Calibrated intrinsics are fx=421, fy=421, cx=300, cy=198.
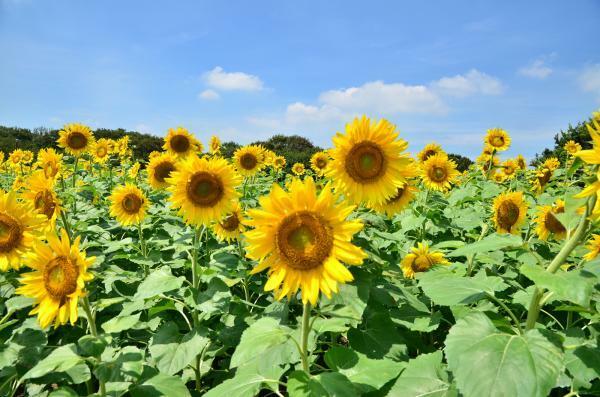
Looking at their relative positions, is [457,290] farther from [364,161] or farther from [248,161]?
[248,161]

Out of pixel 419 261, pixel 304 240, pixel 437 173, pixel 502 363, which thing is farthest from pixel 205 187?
pixel 437 173

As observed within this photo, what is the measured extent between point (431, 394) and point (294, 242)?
46.1 inches

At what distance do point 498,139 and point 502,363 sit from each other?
927 cm

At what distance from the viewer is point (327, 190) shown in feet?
7.92

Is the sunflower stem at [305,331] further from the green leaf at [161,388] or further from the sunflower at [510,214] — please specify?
the sunflower at [510,214]

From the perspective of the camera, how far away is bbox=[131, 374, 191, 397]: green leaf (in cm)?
295

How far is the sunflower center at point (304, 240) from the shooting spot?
2475 millimetres

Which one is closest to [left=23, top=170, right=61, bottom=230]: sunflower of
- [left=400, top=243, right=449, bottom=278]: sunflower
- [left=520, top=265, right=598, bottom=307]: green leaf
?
[left=400, top=243, right=449, bottom=278]: sunflower

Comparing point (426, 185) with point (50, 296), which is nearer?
point (50, 296)

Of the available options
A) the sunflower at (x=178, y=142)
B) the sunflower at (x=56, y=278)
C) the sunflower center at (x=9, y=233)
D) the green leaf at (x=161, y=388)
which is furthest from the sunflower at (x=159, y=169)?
the green leaf at (x=161, y=388)

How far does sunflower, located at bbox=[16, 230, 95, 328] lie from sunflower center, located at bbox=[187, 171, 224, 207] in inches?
56.5

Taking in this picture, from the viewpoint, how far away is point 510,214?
17.1 feet

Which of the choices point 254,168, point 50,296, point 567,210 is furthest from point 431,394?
point 254,168

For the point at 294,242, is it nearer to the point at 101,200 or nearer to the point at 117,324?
the point at 117,324
